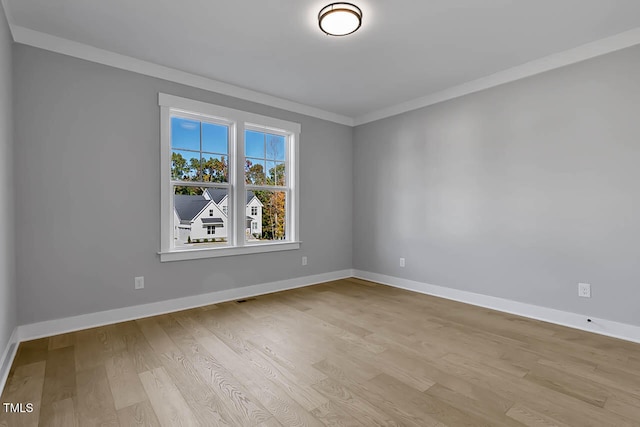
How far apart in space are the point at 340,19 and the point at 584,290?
3.29m

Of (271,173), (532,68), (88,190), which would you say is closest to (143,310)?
(88,190)

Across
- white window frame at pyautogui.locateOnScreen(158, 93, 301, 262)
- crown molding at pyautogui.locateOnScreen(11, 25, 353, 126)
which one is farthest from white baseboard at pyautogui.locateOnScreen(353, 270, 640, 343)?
crown molding at pyautogui.locateOnScreen(11, 25, 353, 126)

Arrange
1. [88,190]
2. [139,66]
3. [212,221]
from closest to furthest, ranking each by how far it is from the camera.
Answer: [88,190]
[139,66]
[212,221]

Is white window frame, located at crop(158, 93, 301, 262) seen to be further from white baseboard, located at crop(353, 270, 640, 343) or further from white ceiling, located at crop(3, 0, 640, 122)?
white baseboard, located at crop(353, 270, 640, 343)

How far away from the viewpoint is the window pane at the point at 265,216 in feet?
14.0

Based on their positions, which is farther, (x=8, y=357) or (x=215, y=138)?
(x=215, y=138)

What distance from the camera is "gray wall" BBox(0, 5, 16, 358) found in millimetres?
2148

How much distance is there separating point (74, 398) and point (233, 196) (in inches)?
99.3

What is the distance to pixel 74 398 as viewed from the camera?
1863 millimetres

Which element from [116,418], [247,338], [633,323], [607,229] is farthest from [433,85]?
[116,418]

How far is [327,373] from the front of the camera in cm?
217

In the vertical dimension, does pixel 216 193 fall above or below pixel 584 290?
above

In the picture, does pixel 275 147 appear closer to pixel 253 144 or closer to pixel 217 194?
pixel 253 144

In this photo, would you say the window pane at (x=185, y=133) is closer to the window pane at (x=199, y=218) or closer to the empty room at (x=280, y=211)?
the empty room at (x=280, y=211)
